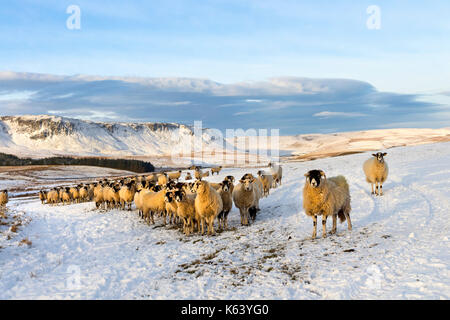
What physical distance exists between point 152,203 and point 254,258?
31.3 feet

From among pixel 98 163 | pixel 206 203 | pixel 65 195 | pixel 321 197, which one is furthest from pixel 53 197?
pixel 98 163

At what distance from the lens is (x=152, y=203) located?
58.6 ft

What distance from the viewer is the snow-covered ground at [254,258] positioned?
705 cm

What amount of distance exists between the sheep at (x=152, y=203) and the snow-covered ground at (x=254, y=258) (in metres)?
0.99

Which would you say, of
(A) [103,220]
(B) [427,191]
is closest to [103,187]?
(A) [103,220]

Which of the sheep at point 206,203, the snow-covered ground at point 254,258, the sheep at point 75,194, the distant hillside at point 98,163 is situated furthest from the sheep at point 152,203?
the distant hillside at point 98,163

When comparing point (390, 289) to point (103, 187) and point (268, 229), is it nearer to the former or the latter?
point (268, 229)

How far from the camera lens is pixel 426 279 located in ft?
21.3

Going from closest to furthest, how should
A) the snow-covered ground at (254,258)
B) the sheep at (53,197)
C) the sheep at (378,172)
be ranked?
the snow-covered ground at (254,258)
the sheep at (378,172)
the sheep at (53,197)

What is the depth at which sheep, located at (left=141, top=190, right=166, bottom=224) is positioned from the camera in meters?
17.6

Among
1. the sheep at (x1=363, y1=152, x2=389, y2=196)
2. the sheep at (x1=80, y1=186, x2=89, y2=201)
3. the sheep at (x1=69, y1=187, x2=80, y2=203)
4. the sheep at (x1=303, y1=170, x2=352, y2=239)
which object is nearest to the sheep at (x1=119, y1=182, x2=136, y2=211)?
the sheep at (x1=80, y1=186, x2=89, y2=201)

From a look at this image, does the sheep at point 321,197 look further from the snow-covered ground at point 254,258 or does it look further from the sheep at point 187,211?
the sheep at point 187,211

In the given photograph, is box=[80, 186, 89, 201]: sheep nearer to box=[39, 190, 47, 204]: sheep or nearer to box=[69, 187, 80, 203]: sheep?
box=[69, 187, 80, 203]: sheep
